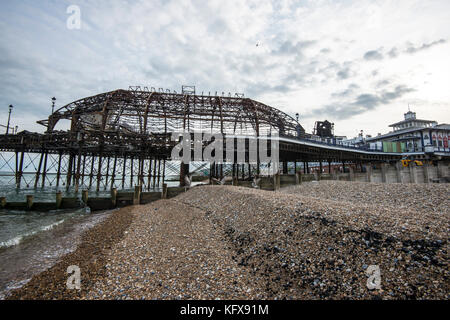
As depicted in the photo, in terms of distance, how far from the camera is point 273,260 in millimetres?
5340

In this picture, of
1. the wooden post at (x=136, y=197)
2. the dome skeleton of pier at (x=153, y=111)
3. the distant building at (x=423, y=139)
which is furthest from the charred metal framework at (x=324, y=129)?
the wooden post at (x=136, y=197)

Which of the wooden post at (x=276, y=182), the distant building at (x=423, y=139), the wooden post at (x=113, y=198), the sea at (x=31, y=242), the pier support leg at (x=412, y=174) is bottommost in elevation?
the sea at (x=31, y=242)

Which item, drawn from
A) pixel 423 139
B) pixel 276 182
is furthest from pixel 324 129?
pixel 276 182

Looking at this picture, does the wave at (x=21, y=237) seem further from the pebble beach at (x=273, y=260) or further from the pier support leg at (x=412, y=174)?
the pier support leg at (x=412, y=174)

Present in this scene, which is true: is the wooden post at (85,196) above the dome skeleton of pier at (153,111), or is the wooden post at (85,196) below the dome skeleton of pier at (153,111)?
below

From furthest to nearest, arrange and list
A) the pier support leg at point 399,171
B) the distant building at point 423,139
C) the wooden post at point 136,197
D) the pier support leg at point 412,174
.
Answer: the distant building at point 423,139, the pier support leg at point 399,171, the pier support leg at point 412,174, the wooden post at point 136,197

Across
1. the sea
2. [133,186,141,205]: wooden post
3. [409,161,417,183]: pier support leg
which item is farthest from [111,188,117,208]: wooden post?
[409,161,417,183]: pier support leg

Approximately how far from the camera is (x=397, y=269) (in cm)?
397

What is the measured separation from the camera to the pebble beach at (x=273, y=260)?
13.1 feet

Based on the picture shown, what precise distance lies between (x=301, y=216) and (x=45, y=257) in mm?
9838

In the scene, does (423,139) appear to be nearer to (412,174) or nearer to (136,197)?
(412,174)

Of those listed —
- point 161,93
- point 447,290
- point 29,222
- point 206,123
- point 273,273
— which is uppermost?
point 161,93

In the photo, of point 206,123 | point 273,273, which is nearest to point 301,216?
point 273,273
